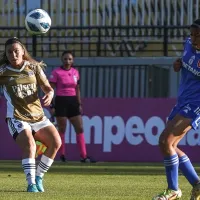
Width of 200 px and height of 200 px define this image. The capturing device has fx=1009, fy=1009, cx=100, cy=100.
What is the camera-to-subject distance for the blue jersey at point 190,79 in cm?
1088

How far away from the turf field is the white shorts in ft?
2.40

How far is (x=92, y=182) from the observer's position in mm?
14438

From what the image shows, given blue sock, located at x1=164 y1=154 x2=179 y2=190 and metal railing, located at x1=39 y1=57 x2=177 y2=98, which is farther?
metal railing, located at x1=39 y1=57 x2=177 y2=98

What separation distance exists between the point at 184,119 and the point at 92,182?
3.94m

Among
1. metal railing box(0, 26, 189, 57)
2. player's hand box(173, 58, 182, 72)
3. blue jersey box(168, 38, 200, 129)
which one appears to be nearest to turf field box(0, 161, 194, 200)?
blue jersey box(168, 38, 200, 129)

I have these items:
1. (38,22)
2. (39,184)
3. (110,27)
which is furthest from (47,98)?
(110,27)

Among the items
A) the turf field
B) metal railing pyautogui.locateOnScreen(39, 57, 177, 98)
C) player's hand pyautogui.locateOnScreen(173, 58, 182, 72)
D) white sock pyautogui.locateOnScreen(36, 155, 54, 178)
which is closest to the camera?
player's hand pyautogui.locateOnScreen(173, 58, 182, 72)

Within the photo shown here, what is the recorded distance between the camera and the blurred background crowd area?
2462 cm

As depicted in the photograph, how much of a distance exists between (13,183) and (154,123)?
736 centimetres

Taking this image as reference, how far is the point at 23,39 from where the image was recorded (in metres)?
25.4

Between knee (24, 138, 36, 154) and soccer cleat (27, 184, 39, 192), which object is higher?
knee (24, 138, 36, 154)

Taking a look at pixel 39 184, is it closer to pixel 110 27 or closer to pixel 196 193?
pixel 196 193

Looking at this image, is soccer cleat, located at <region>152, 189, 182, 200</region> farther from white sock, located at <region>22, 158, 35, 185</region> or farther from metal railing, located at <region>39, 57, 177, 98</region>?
metal railing, located at <region>39, 57, 177, 98</region>

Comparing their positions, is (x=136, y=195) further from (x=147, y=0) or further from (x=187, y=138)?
(x=147, y=0)
